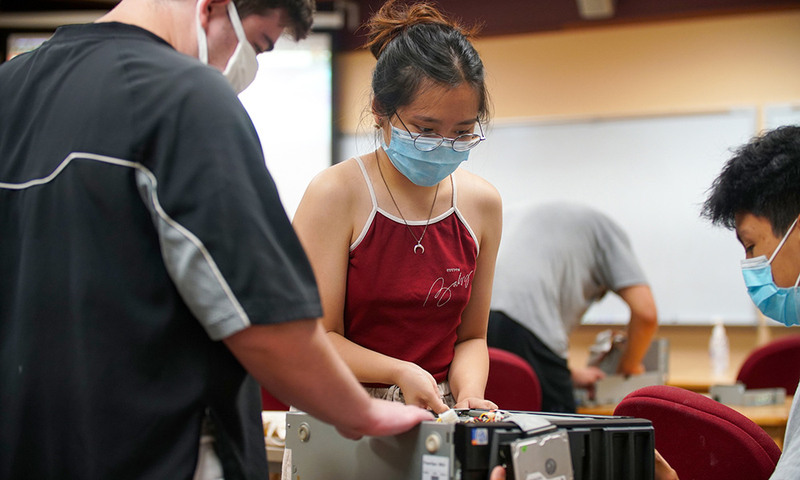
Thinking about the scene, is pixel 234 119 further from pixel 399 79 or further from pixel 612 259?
pixel 612 259

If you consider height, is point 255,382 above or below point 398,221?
below

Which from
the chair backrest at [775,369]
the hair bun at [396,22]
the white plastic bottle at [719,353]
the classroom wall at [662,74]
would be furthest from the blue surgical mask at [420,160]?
the white plastic bottle at [719,353]

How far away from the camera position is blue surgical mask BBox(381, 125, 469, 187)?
1.31m

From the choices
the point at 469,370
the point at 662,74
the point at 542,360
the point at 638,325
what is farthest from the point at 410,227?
the point at 662,74

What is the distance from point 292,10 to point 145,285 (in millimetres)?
440

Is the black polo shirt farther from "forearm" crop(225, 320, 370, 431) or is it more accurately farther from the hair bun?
the hair bun

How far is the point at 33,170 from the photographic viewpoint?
779 mm

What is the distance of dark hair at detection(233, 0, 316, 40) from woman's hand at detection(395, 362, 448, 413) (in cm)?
57

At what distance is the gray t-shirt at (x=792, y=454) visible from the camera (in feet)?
3.34

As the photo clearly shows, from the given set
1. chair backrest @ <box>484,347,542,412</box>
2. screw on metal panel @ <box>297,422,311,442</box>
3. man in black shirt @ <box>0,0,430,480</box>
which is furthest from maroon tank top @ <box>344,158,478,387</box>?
chair backrest @ <box>484,347,542,412</box>

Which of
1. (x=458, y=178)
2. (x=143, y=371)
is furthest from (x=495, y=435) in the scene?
(x=458, y=178)

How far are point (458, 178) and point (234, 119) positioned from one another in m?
0.74

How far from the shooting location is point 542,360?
2.62 meters

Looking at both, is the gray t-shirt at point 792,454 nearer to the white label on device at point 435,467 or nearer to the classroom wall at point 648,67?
the white label on device at point 435,467
